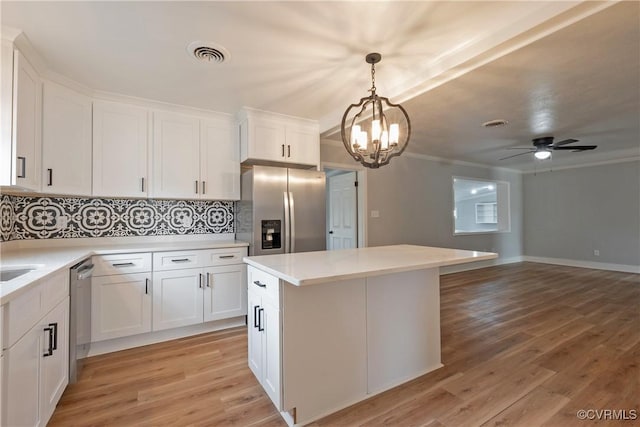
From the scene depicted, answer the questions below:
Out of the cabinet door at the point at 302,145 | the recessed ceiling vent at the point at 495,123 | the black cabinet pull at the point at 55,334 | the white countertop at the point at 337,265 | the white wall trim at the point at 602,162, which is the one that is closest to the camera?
the white countertop at the point at 337,265

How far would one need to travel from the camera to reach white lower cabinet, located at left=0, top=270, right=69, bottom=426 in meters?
1.15

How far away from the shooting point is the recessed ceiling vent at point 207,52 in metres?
1.96

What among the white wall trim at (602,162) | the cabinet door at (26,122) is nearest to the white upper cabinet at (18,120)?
the cabinet door at (26,122)

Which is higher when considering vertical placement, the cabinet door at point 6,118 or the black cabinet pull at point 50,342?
the cabinet door at point 6,118

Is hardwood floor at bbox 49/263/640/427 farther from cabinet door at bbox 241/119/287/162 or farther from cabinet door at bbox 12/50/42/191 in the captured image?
cabinet door at bbox 241/119/287/162

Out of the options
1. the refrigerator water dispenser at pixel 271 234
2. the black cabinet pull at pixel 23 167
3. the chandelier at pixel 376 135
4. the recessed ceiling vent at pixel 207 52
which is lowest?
the refrigerator water dispenser at pixel 271 234

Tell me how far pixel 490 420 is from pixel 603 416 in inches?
26.7

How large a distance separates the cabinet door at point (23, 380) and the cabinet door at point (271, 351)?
1.10 meters

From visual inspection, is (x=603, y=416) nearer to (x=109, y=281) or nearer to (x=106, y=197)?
(x=109, y=281)

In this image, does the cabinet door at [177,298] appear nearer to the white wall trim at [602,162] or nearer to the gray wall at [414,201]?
the gray wall at [414,201]

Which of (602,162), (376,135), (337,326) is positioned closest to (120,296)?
(337,326)

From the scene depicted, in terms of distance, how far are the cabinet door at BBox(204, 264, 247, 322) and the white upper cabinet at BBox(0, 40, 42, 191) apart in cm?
153

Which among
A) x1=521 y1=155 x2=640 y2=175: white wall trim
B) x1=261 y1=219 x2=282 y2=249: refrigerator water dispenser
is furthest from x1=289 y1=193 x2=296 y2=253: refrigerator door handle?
x1=521 y1=155 x2=640 y2=175: white wall trim

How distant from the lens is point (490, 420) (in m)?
1.63
